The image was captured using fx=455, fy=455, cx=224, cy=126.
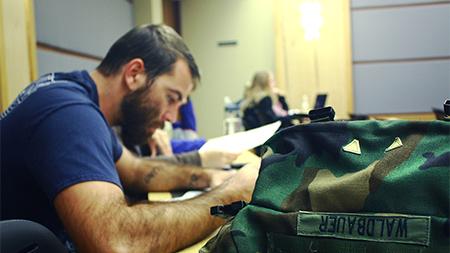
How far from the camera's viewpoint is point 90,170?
2.36ft

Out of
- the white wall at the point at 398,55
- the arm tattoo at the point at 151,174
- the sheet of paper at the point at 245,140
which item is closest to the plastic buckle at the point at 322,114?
the sheet of paper at the point at 245,140

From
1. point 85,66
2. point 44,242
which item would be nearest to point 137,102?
point 44,242

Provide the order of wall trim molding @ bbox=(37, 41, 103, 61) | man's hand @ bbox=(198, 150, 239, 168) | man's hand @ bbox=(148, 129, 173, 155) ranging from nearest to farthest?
man's hand @ bbox=(198, 150, 239, 168), man's hand @ bbox=(148, 129, 173, 155), wall trim molding @ bbox=(37, 41, 103, 61)

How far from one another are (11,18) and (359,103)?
11.2ft

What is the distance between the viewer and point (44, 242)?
1.65 ft

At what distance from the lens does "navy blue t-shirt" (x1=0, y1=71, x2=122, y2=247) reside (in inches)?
28.5

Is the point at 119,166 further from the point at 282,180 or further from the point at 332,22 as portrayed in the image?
the point at 332,22

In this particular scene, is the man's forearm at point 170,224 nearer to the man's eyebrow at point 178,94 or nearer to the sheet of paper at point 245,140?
the sheet of paper at point 245,140

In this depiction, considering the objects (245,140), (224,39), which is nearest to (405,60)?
(224,39)

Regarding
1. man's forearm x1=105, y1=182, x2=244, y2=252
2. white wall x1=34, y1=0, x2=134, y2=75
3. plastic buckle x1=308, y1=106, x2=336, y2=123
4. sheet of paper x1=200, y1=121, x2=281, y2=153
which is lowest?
man's forearm x1=105, y1=182, x2=244, y2=252

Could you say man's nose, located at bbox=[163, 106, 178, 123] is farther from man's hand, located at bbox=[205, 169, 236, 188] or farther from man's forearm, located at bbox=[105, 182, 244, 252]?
man's forearm, located at bbox=[105, 182, 244, 252]

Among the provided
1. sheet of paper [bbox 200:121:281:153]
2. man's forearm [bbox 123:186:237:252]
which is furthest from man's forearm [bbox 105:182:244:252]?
sheet of paper [bbox 200:121:281:153]

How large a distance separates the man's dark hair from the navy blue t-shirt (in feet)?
0.80

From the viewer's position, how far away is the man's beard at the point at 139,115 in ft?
3.66
